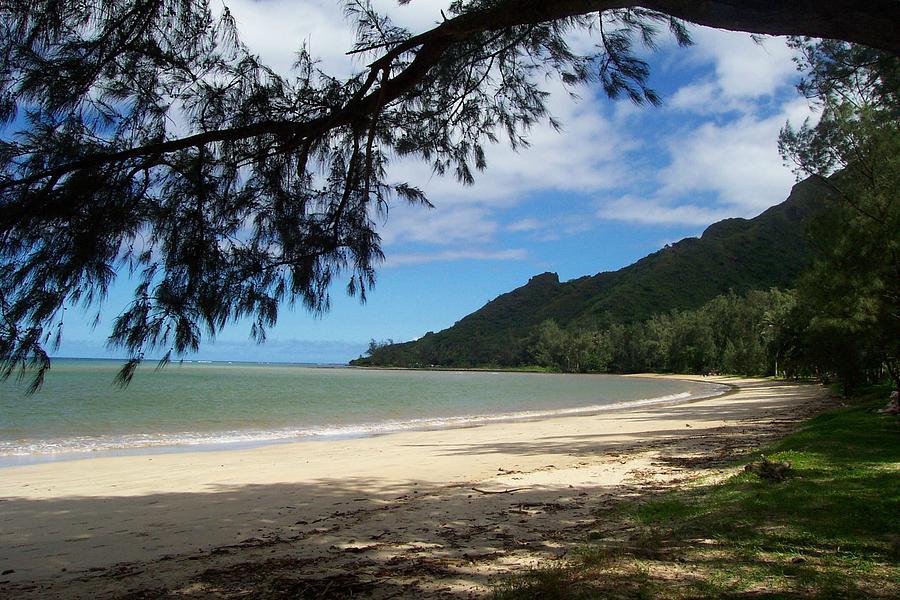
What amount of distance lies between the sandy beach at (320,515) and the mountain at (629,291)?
90.8 m

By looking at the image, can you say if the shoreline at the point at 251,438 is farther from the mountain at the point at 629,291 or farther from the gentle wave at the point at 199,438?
the mountain at the point at 629,291

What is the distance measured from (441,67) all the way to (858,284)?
31.7 ft

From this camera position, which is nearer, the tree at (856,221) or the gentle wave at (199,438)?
the tree at (856,221)

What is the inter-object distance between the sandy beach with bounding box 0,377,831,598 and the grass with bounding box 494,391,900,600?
432 millimetres

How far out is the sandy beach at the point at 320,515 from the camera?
3.85 metres

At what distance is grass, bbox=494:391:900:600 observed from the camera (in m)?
2.94

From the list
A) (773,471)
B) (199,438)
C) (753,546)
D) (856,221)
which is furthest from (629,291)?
(753,546)

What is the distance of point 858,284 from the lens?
412 inches

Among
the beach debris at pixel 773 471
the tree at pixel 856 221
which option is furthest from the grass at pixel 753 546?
the tree at pixel 856 221

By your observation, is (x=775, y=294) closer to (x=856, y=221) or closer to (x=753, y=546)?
(x=856, y=221)

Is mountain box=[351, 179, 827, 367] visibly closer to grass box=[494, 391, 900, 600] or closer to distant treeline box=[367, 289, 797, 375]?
distant treeline box=[367, 289, 797, 375]

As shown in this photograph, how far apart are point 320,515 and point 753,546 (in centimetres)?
433

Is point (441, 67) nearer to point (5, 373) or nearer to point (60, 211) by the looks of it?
point (60, 211)

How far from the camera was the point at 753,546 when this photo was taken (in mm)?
3629
